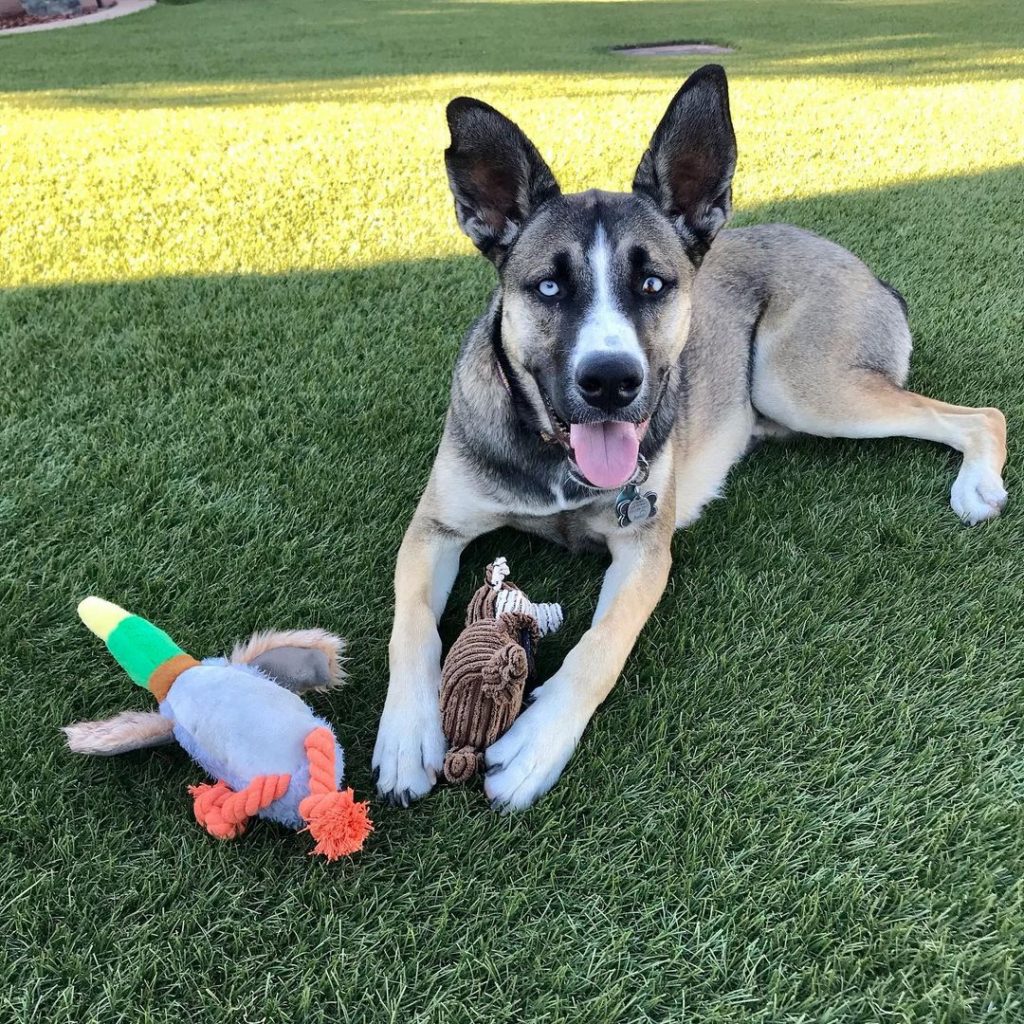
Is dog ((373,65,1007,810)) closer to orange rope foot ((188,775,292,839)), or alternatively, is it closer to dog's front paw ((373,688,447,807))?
dog's front paw ((373,688,447,807))

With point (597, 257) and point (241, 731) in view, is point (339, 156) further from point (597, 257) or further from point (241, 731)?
point (241, 731)

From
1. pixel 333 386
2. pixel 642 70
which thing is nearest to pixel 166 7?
pixel 642 70

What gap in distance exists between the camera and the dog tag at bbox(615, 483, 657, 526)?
9.27 feet

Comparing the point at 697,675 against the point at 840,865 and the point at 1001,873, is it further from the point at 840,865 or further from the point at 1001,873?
the point at 1001,873

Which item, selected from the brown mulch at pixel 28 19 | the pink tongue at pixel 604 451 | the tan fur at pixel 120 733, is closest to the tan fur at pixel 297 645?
the tan fur at pixel 120 733

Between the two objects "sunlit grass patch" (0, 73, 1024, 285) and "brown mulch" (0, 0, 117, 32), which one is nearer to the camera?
"sunlit grass patch" (0, 73, 1024, 285)

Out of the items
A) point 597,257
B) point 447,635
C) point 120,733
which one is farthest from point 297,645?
point 597,257

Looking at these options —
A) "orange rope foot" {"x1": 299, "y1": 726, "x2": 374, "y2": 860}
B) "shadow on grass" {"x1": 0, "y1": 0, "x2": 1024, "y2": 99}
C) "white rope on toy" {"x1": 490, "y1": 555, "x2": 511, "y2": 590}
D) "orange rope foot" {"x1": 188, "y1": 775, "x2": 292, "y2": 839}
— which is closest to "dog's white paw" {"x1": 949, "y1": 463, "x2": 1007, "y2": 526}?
"white rope on toy" {"x1": 490, "y1": 555, "x2": 511, "y2": 590}

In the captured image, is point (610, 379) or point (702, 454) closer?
point (610, 379)

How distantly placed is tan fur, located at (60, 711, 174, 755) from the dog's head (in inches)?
55.8

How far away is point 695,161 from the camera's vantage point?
281 centimetres

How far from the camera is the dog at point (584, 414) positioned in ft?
7.63

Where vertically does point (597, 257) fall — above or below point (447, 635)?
above

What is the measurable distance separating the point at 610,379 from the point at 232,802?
4.85 ft
